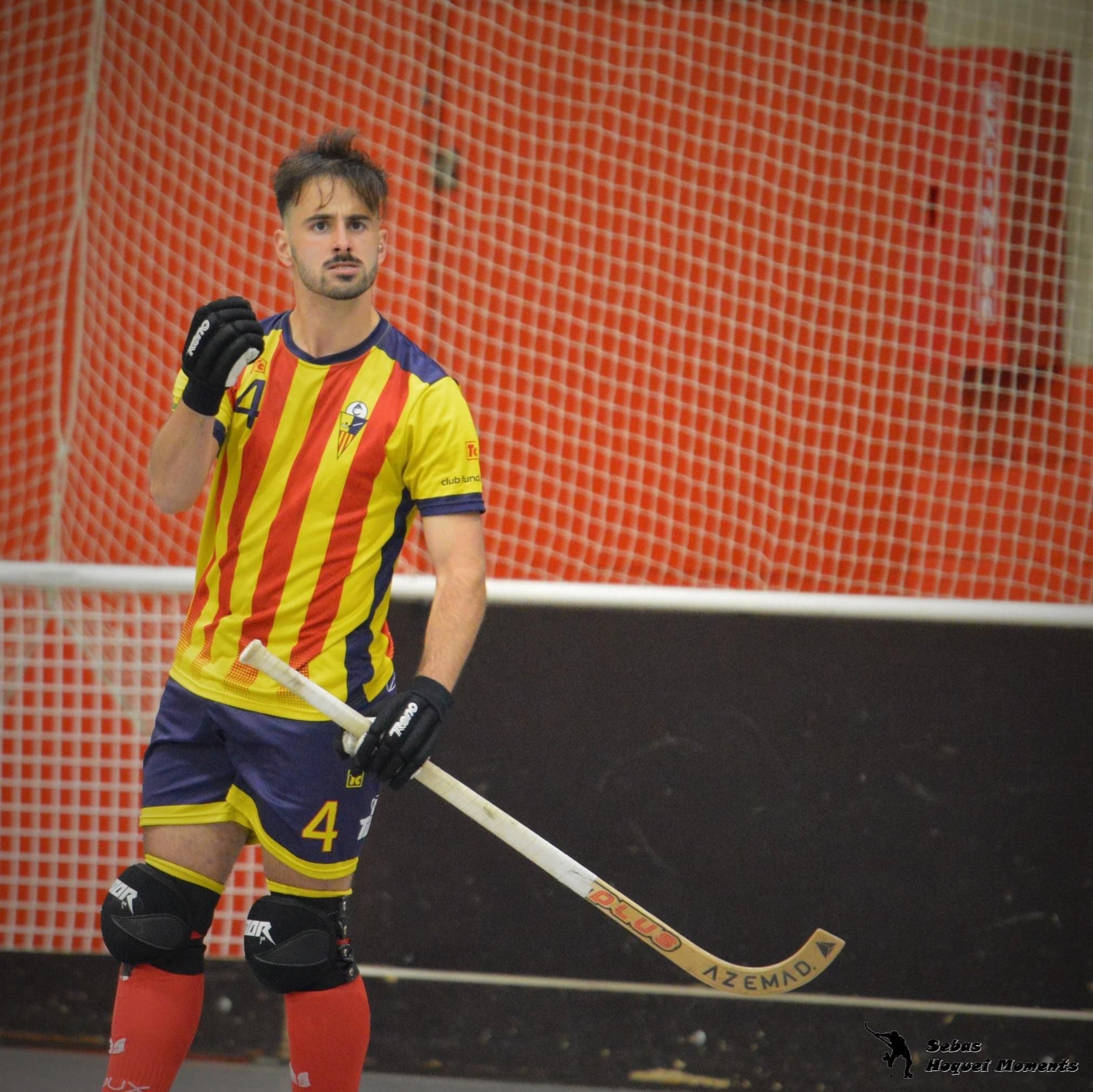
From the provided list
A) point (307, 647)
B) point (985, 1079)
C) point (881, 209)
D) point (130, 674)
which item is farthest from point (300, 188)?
point (985, 1079)

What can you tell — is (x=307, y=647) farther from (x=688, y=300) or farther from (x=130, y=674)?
(x=688, y=300)

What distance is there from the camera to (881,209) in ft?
10.1

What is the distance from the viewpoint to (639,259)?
10.2ft

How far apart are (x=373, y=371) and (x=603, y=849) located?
1273 millimetres

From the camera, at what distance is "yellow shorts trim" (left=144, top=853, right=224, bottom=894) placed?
1.87m

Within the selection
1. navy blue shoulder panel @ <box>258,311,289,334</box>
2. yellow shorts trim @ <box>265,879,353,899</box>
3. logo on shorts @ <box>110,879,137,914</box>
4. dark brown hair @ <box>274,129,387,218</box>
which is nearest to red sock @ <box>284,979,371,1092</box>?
yellow shorts trim @ <box>265,879,353,899</box>

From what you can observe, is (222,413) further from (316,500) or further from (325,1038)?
(325,1038)

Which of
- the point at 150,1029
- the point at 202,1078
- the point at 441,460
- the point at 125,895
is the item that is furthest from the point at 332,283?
the point at 202,1078

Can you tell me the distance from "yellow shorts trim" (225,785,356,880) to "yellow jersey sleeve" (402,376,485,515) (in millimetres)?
494

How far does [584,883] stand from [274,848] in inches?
17.8

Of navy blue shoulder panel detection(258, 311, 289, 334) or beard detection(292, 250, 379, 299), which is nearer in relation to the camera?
beard detection(292, 250, 379, 299)

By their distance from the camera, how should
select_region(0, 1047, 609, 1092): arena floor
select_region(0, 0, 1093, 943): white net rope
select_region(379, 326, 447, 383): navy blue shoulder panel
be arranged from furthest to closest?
1. select_region(0, 0, 1093, 943): white net rope
2. select_region(0, 1047, 609, 1092): arena floor
3. select_region(379, 326, 447, 383): navy blue shoulder panel

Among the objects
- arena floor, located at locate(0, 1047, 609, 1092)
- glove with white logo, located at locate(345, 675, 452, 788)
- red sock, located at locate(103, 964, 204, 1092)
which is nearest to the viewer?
glove with white logo, located at locate(345, 675, 452, 788)

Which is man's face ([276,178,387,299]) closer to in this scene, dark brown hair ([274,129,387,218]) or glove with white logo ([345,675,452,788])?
dark brown hair ([274,129,387,218])
